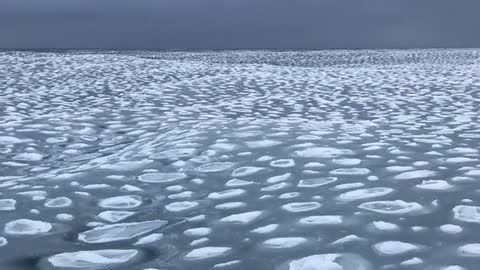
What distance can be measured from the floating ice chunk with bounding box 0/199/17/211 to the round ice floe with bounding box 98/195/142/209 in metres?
0.75

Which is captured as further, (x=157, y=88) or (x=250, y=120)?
(x=157, y=88)

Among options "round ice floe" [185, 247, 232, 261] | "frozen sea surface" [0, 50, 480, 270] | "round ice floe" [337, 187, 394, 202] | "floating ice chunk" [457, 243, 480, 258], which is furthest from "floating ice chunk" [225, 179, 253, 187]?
"floating ice chunk" [457, 243, 480, 258]

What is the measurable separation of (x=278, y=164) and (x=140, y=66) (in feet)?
56.6

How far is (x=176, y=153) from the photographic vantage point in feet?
21.3

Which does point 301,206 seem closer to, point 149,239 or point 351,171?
point 351,171

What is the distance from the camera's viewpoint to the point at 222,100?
12.8m

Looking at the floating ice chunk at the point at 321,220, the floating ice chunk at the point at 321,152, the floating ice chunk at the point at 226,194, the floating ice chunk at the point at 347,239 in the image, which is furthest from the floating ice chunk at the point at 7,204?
the floating ice chunk at the point at 321,152

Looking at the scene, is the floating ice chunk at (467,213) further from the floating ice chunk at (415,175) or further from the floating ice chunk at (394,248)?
the floating ice chunk at (415,175)

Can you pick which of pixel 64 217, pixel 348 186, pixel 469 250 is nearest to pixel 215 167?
pixel 348 186

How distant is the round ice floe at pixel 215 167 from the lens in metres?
5.80

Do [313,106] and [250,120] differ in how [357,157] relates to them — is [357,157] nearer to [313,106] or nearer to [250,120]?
[250,120]

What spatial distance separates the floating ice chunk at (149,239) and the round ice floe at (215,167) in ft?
5.77

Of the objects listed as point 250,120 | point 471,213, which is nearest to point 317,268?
point 471,213

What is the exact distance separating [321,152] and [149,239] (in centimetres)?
283
